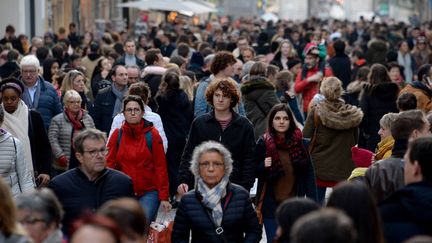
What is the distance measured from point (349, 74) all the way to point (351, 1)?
69.2 meters

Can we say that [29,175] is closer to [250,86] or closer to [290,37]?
[250,86]

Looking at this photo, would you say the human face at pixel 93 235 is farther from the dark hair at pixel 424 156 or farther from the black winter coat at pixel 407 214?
the dark hair at pixel 424 156

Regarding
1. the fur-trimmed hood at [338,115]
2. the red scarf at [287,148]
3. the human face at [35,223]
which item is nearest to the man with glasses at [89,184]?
the human face at [35,223]

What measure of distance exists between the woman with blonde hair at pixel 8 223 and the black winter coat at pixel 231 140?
15.4ft

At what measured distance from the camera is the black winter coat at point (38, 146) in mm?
12820

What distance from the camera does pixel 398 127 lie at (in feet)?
31.7

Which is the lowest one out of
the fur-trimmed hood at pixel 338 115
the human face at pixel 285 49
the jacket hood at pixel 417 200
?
the human face at pixel 285 49

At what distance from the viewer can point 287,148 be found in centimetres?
1170

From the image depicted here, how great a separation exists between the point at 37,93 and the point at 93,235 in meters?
9.31

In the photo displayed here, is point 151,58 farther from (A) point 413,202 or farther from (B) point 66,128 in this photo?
(A) point 413,202

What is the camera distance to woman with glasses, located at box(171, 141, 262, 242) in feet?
31.2

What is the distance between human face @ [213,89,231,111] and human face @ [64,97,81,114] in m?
2.52

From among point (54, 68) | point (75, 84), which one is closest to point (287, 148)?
point (75, 84)

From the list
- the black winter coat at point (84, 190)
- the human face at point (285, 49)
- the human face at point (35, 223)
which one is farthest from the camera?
the human face at point (285, 49)
